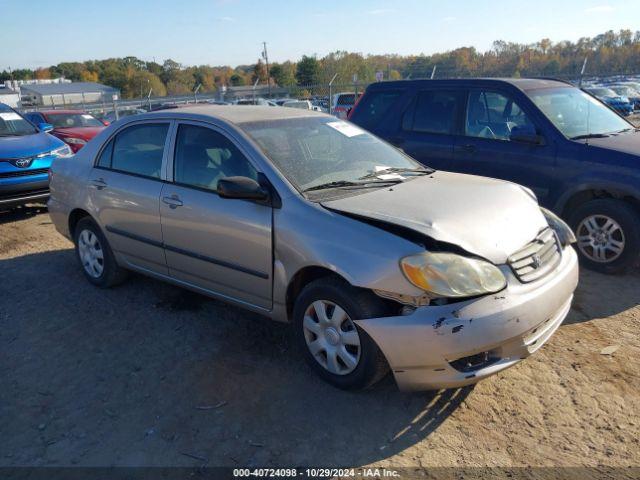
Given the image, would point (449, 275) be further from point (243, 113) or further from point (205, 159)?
point (243, 113)

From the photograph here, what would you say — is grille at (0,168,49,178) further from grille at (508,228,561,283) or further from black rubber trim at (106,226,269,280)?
grille at (508,228,561,283)

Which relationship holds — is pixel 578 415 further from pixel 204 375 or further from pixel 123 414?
pixel 123 414

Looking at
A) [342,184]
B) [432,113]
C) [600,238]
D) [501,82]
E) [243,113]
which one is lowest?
[600,238]

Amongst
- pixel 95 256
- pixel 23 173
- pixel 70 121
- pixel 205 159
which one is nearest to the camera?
pixel 205 159

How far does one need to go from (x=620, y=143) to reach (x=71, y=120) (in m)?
11.8

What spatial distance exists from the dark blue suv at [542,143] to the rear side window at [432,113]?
1 cm

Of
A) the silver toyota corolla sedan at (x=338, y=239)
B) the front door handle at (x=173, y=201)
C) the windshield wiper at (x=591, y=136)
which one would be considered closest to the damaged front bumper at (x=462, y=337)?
the silver toyota corolla sedan at (x=338, y=239)

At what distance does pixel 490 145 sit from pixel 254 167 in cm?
325

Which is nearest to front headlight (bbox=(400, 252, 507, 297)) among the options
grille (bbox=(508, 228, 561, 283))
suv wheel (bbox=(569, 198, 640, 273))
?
grille (bbox=(508, 228, 561, 283))

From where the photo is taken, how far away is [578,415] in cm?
291

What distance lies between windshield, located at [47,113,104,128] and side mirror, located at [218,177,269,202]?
416 inches

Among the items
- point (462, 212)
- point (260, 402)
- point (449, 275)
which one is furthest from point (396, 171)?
point (260, 402)

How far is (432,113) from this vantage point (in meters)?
6.23

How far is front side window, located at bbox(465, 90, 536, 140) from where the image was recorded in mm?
5527
